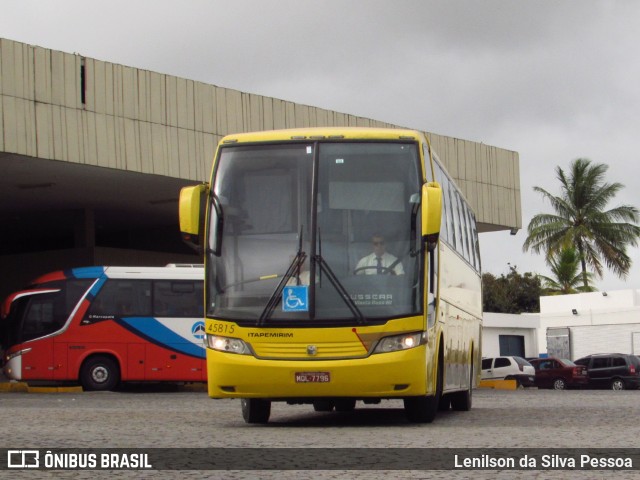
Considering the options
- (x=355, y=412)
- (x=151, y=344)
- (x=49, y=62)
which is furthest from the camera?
(x=151, y=344)

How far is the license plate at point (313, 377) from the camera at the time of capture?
522 inches

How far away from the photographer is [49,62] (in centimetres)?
2859

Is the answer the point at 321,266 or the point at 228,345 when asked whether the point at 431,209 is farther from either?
the point at 228,345

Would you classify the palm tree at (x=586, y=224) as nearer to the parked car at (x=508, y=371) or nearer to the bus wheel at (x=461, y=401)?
the parked car at (x=508, y=371)

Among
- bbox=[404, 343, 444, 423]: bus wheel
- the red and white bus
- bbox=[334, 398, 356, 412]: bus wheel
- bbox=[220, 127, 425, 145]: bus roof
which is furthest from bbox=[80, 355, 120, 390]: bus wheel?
bbox=[220, 127, 425, 145]: bus roof

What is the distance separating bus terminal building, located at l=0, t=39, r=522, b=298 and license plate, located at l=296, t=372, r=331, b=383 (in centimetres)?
1604

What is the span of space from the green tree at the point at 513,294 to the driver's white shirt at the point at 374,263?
6742 cm

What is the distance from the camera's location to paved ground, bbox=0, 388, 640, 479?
27.7ft

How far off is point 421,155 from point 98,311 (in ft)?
56.6

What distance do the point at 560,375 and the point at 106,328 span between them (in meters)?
20.5

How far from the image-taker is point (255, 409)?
14766 mm

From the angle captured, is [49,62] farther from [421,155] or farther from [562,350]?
[562,350]

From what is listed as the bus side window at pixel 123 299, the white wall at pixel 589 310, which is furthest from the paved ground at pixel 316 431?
the white wall at pixel 589 310

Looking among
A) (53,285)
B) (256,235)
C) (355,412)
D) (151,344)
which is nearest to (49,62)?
(53,285)
